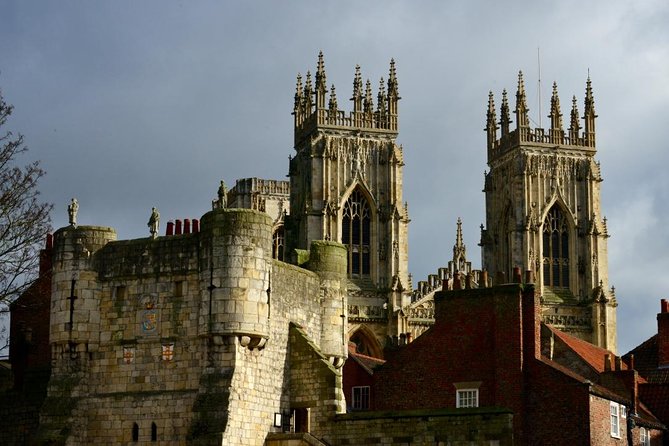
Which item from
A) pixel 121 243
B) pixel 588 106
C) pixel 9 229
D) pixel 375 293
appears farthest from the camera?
pixel 588 106

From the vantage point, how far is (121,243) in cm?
4081

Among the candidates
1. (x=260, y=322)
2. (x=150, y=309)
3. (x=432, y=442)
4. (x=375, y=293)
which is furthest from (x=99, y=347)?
(x=375, y=293)

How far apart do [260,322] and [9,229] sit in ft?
20.8

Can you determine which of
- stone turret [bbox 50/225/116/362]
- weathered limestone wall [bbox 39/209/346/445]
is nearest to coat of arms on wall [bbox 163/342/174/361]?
weathered limestone wall [bbox 39/209/346/445]

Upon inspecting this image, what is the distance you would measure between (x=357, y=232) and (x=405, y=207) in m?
3.43

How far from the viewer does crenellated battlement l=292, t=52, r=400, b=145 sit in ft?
320

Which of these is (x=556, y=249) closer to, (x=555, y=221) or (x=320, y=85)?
(x=555, y=221)

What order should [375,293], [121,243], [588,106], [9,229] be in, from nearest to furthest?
[9,229] < [121,243] < [375,293] < [588,106]

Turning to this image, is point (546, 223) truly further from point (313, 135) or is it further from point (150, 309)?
point (150, 309)

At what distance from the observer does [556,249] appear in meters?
100

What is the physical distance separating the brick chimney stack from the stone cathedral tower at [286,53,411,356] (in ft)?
120

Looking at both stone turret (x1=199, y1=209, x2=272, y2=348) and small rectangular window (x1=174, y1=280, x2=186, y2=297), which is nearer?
stone turret (x1=199, y1=209, x2=272, y2=348)

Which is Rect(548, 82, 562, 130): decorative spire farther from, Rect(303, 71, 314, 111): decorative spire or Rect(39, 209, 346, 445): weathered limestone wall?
Rect(39, 209, 346, 445): weathered limestone wall

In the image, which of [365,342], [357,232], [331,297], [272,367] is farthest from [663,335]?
[357,232]
